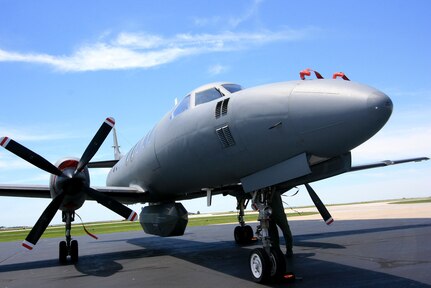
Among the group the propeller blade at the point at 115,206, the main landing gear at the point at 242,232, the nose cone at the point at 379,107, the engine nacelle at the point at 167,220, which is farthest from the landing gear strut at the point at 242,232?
the nose cone at the point at 379,107

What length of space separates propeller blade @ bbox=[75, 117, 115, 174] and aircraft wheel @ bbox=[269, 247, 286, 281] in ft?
21.4

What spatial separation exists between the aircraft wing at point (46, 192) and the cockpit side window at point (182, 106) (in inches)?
175

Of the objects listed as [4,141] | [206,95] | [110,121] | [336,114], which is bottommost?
[336,114]

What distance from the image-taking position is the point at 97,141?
38.5 ft

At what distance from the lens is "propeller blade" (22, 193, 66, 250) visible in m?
10.7

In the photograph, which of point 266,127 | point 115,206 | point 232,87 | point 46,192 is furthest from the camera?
point 46,192

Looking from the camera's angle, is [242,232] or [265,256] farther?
[242,232]

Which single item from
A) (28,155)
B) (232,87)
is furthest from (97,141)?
(232,87)

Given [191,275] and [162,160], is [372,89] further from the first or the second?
[162,160]

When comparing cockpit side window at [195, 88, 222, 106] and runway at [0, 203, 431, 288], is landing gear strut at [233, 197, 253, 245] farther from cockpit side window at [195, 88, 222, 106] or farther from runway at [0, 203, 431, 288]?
cockpit side window at [195, 88, 222, 106]

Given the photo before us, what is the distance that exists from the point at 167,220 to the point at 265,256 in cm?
610

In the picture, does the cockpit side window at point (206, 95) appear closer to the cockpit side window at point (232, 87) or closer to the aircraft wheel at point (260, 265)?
the cockpit side window at point (232, 87)

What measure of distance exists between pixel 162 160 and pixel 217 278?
159 inches

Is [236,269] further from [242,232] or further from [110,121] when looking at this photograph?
[242,232]
